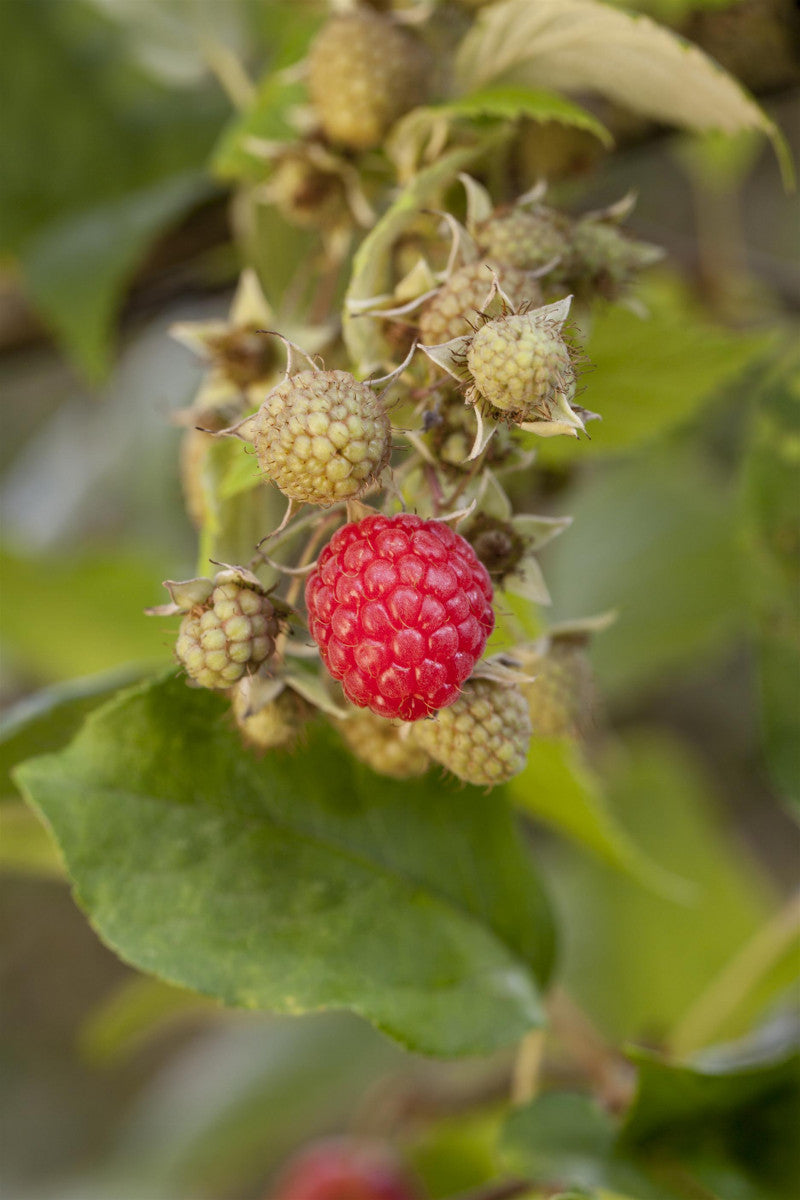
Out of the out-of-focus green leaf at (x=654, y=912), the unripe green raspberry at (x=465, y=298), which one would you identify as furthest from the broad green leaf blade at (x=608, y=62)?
the out-of-focus green leaf at (x=654, y=912)

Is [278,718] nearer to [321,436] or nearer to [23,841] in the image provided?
[321,436]

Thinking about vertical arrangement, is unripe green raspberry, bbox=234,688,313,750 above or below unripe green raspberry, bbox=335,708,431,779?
above

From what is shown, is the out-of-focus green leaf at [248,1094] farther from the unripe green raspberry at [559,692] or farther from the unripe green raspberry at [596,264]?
the unripe green raspberry at [596,264]

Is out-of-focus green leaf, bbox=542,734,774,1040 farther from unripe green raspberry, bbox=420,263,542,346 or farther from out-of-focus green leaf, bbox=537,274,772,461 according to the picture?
unripe green raspberry, bbox=420,263,542,346

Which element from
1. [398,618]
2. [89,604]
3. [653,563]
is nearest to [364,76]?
[398,618]

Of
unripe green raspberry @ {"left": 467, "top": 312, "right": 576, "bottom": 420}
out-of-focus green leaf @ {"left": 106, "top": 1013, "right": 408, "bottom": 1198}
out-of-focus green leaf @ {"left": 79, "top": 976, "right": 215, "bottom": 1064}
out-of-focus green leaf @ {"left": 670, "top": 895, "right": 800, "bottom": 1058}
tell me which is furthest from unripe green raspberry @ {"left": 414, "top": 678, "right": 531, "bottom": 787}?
out-of-focus green leaf @ {"left": 106, "top": 1013, "right": 408, "bottom": 1198}

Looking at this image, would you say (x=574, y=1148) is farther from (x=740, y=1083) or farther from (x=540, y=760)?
(x=540, y=760)

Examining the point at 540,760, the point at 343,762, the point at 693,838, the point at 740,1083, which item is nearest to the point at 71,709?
the point at 343,762
